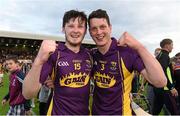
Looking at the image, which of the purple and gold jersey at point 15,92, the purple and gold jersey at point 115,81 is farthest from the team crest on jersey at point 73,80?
the purple and gold jersey at point 15,92

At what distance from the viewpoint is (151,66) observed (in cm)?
381

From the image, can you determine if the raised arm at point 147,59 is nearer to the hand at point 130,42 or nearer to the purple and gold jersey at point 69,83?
the hand at point 130,42

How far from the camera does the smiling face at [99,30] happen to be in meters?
4.15

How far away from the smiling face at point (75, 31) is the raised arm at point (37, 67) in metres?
0.43

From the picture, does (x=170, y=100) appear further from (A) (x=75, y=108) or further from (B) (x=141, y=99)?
(A) (x=75, y=108)

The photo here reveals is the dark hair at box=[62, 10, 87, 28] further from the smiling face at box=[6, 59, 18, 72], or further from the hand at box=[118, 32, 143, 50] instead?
the smiling face at box=[6, 59, 18, 72]

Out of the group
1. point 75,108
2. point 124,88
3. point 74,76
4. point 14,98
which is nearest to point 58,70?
point 74,76

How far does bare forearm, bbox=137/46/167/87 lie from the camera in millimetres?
3809

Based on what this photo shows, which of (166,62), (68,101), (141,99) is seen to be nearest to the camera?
(68,101)

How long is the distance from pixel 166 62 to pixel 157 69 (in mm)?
5518

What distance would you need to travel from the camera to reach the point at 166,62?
9.23 meters

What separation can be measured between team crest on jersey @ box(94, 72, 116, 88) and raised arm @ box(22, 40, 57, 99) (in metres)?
0.72

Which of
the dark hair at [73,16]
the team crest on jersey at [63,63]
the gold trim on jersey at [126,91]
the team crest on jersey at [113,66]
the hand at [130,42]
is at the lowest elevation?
the gold trim on jersey at [126,91]

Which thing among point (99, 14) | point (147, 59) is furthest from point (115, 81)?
point (99, 14)
